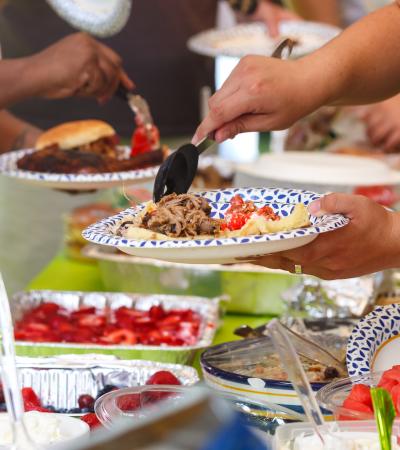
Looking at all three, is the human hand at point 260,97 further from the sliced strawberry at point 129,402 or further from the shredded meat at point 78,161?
the sliced strawberry at point 129,402

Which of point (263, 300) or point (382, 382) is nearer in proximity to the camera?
point (382, 382)

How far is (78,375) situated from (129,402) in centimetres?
37

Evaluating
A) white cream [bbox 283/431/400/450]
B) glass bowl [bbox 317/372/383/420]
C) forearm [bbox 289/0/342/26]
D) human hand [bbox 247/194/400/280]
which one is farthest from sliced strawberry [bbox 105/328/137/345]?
forearm [bbox 289/0/342/26]

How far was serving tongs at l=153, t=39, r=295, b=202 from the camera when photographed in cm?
140

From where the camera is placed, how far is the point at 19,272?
3.37 meters

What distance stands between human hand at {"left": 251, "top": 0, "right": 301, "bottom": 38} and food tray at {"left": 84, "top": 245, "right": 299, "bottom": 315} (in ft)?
5.71

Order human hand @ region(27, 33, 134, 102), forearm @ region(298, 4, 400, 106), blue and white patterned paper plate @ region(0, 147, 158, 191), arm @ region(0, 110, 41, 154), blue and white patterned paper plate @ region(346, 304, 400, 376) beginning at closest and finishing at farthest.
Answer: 1. blue and white patterned paper plate @ region(346, 304, 400, 376)
2. forearm @ region(298, 4, 400, 106)
3. blue and white patterned paper plate @ region(0, 147, 158, 191)
4. human hand @ region(27, 33, 134, 102)
5. arm @ region(0, 110, 41, 154)

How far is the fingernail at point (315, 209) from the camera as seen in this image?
1.25 metres

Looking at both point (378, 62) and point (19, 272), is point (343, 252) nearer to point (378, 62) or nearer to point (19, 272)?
point (378, 62)

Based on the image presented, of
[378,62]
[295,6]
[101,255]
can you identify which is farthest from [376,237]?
[295,6]

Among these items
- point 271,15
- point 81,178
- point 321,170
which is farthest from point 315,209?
point 271,15

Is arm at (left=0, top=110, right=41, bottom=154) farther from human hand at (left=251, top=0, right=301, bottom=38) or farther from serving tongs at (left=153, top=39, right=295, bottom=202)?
human hand at (left=251, top=0, right=301, bottom=38)

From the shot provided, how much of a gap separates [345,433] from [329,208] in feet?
1.13

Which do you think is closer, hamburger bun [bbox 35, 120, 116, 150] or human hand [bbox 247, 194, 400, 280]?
human hand [bbox 247, 194, 400, 280]
